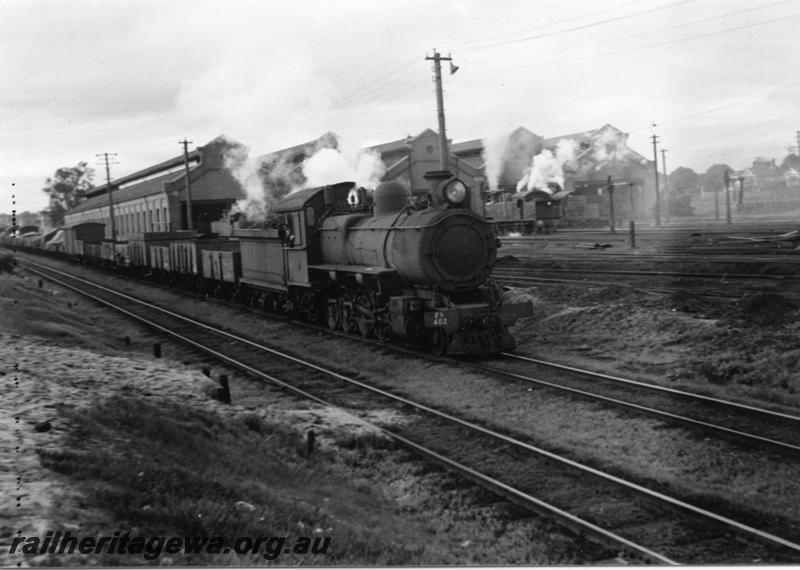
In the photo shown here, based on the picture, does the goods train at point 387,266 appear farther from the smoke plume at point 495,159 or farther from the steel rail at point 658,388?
the smoke plume at point 495,159

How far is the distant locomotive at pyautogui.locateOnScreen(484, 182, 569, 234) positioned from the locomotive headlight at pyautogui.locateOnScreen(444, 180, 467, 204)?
36.1m

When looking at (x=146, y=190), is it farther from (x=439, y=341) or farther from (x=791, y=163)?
(x=791, y=163)

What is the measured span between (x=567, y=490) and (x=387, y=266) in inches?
317

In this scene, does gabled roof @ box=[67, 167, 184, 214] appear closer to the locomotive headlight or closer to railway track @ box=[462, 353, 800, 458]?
the locomotive headlight

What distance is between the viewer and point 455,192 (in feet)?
44.5

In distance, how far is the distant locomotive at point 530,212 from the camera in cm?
4897

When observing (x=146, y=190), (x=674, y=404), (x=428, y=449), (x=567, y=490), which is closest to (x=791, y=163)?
(x=146, y=190)

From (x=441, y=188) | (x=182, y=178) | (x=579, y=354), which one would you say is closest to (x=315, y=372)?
(x=441, y=188)

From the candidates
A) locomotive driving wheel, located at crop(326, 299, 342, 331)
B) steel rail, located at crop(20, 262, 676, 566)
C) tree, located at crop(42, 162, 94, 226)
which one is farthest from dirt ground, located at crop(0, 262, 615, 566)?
tree, located at crop(42, 162, 94, 226)

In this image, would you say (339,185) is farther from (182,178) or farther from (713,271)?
(182,178)

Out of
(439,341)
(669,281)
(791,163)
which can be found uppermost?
(791,163)

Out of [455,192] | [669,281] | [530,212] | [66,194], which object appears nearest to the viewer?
[455,192]

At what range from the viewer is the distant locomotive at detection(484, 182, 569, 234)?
49.0m

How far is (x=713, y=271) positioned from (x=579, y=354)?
25.9ft
